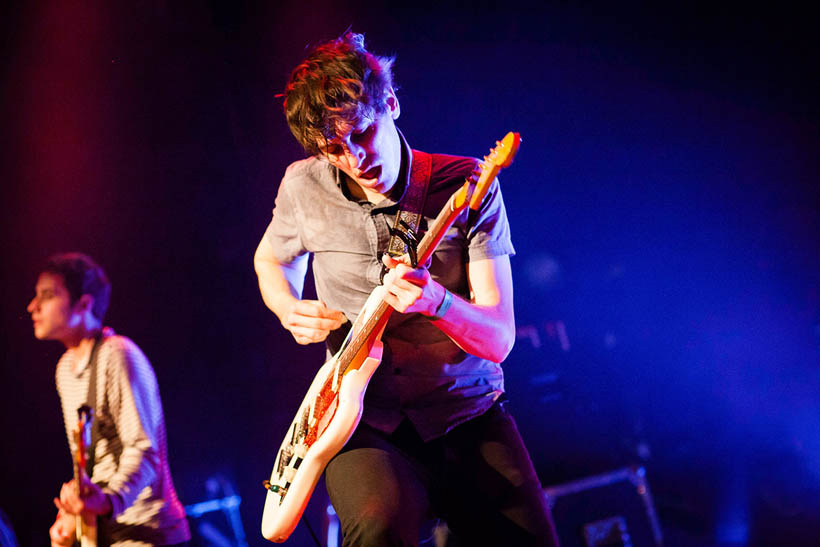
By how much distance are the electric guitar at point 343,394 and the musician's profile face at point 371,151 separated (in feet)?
1.01

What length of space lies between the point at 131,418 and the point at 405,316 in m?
1.61

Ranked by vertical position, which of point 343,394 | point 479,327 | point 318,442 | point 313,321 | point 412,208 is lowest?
point 318,442

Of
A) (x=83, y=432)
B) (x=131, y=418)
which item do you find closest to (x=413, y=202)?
(x=131, y=418)

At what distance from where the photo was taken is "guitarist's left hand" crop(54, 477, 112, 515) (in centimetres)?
287

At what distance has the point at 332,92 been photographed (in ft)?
6.82

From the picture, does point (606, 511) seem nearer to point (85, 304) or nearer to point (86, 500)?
point (86, 500)

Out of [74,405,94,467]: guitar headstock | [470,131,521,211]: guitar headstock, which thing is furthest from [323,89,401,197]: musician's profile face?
[74,405,94,467]: guitar headstock

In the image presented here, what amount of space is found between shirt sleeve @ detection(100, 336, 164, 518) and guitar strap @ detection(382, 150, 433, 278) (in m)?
1.59

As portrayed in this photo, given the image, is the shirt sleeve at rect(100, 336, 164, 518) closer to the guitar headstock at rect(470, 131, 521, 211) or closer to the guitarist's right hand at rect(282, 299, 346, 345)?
the guitarist's right hand at rect(282, 299, 346, 345)

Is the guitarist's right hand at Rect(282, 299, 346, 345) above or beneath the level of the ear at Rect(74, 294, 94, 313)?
beneath

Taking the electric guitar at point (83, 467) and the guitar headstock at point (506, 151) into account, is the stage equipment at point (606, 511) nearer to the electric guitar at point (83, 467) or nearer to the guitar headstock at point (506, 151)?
the electric guitar at point (83, 467)

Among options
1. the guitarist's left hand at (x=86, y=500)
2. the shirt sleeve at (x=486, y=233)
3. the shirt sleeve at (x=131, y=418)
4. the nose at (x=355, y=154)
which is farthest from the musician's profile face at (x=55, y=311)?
the shirt sleeve at (x=486, y=233)

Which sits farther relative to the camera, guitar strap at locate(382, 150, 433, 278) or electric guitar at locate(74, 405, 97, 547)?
electric guitar at locate(74, 405, 97, 547)

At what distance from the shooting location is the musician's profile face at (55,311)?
10.9 ft
